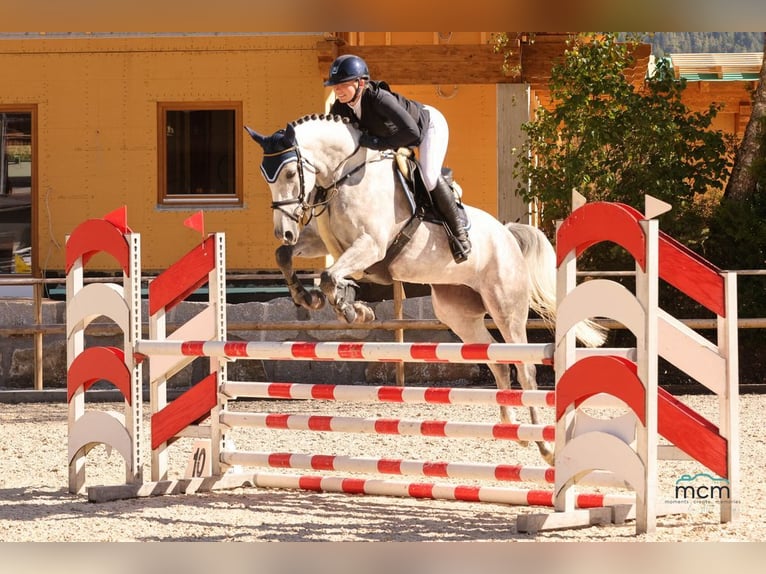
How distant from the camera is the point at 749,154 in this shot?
10.7 meters

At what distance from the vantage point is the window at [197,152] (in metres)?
11.3

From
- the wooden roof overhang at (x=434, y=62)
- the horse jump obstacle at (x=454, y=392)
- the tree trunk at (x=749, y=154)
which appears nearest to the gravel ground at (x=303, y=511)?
the horse jump obstacle at (x=454, y=392)

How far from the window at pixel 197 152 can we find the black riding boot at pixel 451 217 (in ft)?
20.4

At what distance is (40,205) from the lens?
37.3 ft

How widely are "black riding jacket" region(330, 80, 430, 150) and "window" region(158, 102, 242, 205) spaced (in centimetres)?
627

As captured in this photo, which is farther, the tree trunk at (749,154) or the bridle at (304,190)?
the tree trunk at (749,154)

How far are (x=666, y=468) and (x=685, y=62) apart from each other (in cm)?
1280

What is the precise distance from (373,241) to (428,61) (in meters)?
6.21

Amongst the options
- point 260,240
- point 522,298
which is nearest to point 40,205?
point 260,240

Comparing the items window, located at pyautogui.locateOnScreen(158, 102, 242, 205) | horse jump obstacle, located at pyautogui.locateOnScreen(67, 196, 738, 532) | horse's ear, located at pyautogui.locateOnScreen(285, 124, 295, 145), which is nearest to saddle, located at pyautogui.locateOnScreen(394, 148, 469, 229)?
horse's ear, located at pyautogui.locateOnScreen(285, 124, 295, 145)

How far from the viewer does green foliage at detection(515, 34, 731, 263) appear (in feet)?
34.0

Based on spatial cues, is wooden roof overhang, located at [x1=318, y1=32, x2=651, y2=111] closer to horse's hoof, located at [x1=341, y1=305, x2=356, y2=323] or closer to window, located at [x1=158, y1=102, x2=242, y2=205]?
window, located at [x1=158, y1=102, x2=242, y2=205]

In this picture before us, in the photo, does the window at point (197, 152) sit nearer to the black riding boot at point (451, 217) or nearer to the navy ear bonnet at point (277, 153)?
the black riding boot at point (451, 217)

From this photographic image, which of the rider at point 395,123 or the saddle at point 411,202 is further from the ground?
the rider at point 395,123
